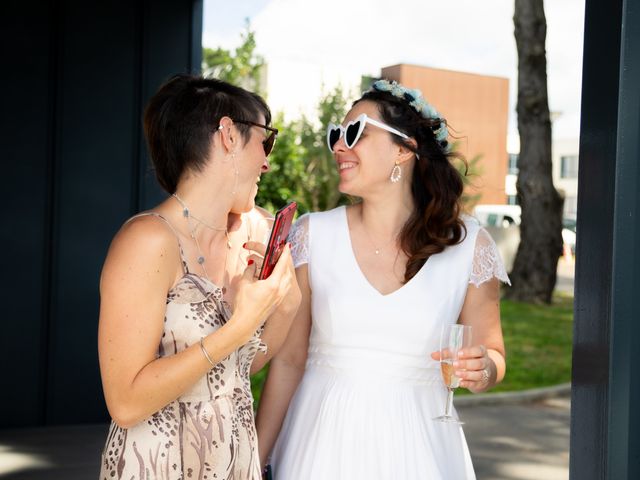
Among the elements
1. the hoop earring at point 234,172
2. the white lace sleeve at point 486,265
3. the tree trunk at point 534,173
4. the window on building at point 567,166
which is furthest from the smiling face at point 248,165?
the window on building at point 567,166

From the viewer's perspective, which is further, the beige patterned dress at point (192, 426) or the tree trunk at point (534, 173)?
the tree trunk at point (534, 173)

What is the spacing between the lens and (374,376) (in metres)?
2.86

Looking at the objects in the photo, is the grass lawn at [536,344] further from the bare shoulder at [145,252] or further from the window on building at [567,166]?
the window on building at [567,166]

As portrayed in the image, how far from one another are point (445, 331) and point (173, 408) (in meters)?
0.87

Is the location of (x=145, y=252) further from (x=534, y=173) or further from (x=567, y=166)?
(x=567, y=166)

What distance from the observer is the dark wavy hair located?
9.80 feet

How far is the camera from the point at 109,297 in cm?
218

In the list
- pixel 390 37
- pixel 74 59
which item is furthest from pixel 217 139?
pixel 390 37

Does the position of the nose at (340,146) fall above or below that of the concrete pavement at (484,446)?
above

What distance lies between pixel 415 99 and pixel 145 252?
130cm

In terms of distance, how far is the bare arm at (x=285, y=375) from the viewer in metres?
3.00

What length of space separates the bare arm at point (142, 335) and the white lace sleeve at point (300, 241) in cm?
76

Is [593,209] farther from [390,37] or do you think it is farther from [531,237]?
[390,37]

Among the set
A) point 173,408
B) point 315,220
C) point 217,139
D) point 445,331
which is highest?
point 217,139
